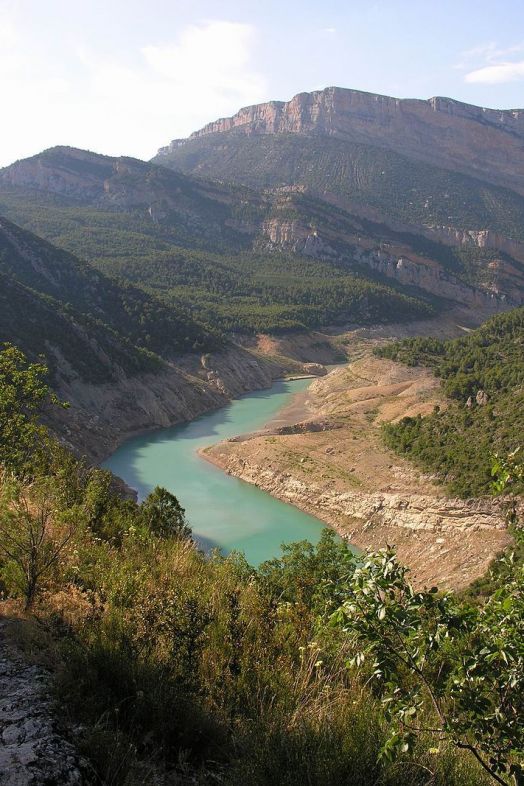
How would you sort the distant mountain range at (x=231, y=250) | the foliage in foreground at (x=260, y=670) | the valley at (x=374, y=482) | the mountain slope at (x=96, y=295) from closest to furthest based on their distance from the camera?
the foliage in foreground at (x=260, y=670), the valley at (x=374, y=482), the distant mountain range at (x=231, y=250), the mountain slope at (x=96, y=295)

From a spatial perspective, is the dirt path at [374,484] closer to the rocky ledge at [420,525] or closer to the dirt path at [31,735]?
the rocky ledge at [420,525]

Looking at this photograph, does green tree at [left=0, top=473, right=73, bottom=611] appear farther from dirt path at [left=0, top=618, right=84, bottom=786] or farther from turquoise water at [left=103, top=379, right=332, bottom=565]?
turquoise water at [left=103, top=379, right=332, bottom=565]

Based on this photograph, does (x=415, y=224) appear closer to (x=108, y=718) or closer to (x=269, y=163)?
(x=269, y=163)

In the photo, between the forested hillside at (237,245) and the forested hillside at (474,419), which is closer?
the forested hillside at (474,419)

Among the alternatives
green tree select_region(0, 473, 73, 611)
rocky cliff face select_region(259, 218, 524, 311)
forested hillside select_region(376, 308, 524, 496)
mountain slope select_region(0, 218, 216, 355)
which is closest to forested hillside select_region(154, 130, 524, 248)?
rocky cliff face select_region(259, 218, 524, 311)

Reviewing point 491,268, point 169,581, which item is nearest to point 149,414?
point 169,581

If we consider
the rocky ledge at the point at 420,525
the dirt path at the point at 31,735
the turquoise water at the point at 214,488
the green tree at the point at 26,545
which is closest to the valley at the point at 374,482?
the rocky ledge at the point at 420,525

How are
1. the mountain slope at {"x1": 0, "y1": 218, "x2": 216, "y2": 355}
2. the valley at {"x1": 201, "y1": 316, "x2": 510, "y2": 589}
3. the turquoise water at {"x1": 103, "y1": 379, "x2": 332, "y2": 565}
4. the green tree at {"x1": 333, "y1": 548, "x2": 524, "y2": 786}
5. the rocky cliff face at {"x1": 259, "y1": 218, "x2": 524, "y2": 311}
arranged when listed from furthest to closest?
the rocky cliff face at {"x1": 259, "y1": 218, "x2": 524, "y2": 311}, the mountain slope at {"x1": 0, "y1": 218, "x2": 216, "y2": 355}, the turquoise water at {"x1": 103, "y1": 379, "x2": 332, "y2": 565}, the valley at {"x1": 201, "y1": 316, "x2": 510, "y2": 589}, the green tree at {"x1": 333, "y1": 548, "x2": 524, "y2": 786}

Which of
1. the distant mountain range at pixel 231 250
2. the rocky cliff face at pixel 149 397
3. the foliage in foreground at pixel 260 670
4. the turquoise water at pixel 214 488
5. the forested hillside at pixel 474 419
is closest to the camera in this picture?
the foliage in foreground at pixel 260 670
